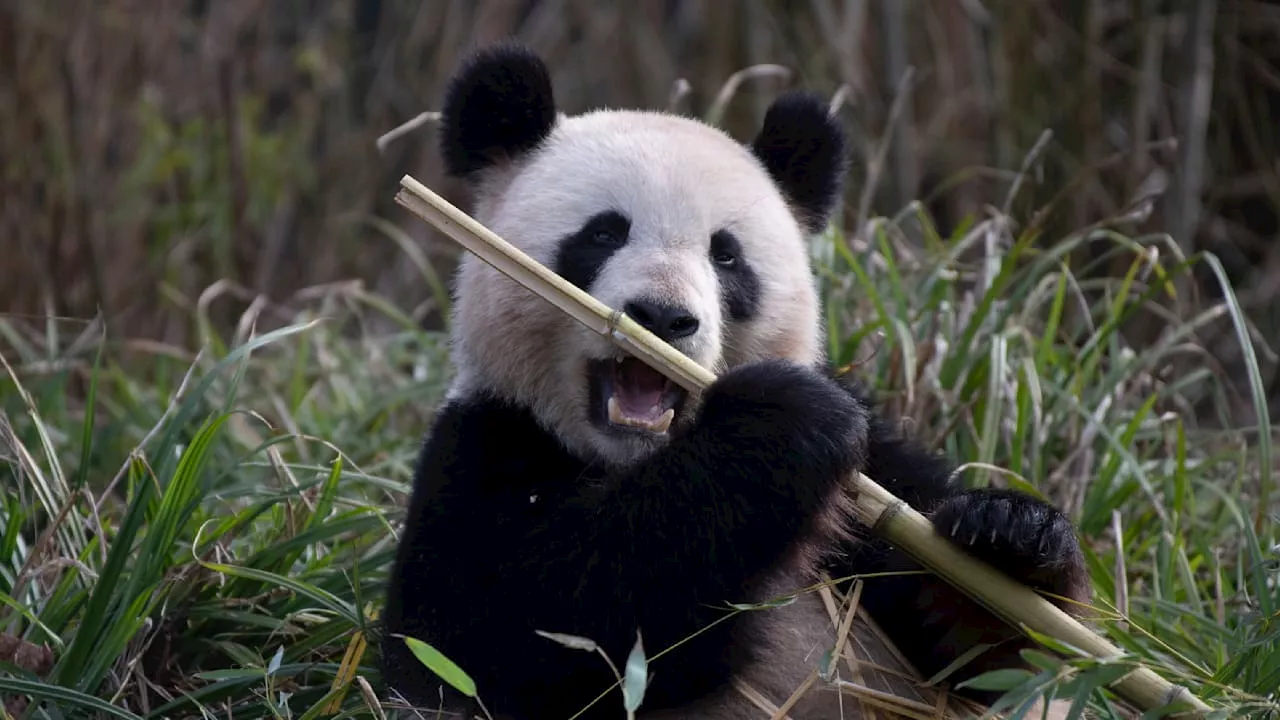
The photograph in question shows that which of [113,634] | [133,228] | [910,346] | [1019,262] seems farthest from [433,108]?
[113,634]

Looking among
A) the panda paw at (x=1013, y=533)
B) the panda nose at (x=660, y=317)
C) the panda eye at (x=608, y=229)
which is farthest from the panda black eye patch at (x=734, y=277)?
the panda paw at (x=1013, y=533)

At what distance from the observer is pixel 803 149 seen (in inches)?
155

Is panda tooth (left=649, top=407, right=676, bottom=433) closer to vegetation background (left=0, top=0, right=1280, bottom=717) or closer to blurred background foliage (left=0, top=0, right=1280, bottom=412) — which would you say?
vegetation background (left=0, top=0, right=1280, bottom=717)

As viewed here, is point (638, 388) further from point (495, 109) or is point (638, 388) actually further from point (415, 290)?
point (415, 290)

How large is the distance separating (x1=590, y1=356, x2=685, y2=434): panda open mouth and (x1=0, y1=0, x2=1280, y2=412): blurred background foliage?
395 cm

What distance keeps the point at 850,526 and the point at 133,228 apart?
5.96 meters

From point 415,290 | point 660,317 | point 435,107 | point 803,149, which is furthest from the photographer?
point 435,107

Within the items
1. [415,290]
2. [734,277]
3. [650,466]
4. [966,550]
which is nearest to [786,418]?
[650,466]

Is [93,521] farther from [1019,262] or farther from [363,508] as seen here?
[1019,262]

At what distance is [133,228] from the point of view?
8164 millimetres

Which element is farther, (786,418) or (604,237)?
(604,237)

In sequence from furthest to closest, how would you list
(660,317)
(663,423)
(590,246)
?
1. (590,246)
2. (663,423)
3. (660,317)

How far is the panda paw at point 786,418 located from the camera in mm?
2971

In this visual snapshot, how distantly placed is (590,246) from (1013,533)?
3.93 feet
